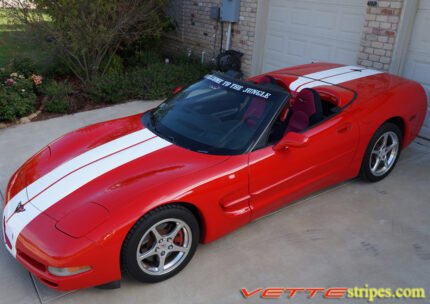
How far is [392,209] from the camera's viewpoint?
12.9 ft

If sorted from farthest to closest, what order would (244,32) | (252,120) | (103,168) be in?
(244,32) → (252,120) → (103,168)

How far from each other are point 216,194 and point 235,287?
0.69 metres

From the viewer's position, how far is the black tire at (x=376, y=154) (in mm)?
4056

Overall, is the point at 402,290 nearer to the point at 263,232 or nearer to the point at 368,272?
the point at 368,272

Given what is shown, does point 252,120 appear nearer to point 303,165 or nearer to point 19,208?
point 303,165

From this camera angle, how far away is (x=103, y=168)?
3123mm

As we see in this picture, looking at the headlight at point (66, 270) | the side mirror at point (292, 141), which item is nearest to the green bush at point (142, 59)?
the side mirror at point (292, 141)

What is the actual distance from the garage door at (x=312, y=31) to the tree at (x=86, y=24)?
2406mm

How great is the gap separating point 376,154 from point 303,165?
122cm

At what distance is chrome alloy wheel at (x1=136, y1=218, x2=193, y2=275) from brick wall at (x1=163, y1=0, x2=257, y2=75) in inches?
232

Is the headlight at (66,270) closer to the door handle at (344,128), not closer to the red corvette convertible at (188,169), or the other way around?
the red corvette convertible at (188,169)

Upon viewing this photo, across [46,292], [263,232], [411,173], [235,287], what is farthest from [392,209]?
[46,292]

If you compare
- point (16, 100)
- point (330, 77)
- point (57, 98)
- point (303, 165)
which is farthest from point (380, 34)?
point (16, 100)

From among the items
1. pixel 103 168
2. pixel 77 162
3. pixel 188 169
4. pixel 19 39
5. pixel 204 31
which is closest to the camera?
pixel 188 169
